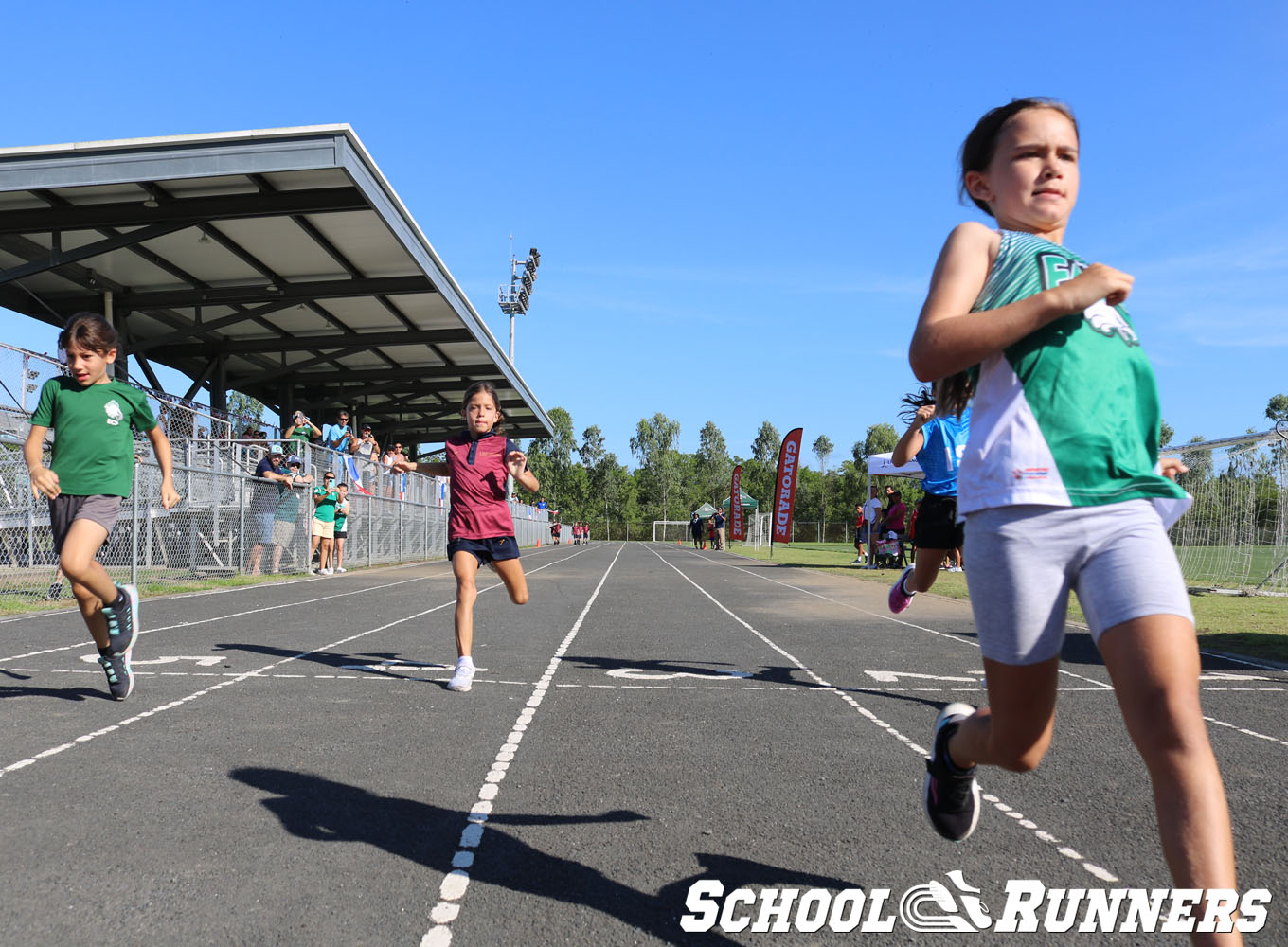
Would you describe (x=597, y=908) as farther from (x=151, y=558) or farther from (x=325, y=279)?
(x=325, y=279)

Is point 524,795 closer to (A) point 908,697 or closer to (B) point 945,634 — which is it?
(A) point 908,697

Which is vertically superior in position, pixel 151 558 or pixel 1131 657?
pixel 1131 657

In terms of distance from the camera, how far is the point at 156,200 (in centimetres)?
1625

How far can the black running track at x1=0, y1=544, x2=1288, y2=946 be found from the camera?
2.39 m

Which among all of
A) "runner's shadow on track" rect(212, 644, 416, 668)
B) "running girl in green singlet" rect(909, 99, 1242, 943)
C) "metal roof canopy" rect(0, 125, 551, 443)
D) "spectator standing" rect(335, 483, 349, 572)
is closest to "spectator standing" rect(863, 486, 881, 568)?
"metal roof canopy" rect(0, 125, 551, 443)

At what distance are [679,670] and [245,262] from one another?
57.9 ft

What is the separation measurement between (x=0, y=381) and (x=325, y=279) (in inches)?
449

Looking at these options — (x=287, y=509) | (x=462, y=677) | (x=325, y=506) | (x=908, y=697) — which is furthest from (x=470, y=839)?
(x=325, y=506)

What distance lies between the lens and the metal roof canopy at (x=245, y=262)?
14.7 m

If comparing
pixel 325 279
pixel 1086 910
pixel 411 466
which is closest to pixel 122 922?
pixel 1086 910

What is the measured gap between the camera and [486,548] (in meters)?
6.05

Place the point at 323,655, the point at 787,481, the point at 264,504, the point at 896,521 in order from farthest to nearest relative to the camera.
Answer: the point at 787,481 < the point at 896,521 < the point at 264,504 < the point at 323,655

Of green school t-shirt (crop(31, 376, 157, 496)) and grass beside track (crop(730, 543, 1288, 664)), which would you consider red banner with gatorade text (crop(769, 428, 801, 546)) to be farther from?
green school t-shirt (crop(31, 376, 157, 496))

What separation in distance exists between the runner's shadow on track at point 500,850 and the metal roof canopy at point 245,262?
44.6 ft
